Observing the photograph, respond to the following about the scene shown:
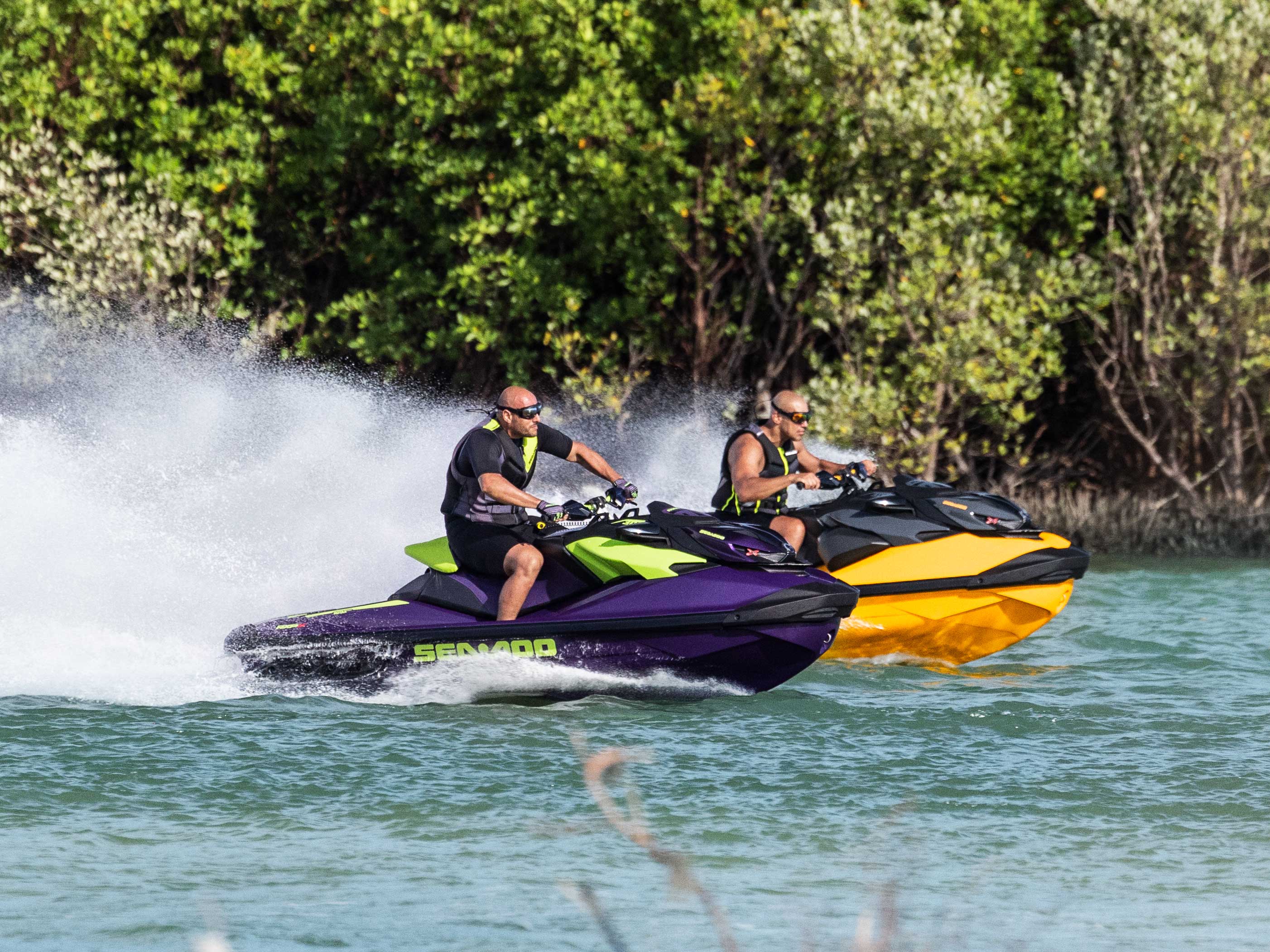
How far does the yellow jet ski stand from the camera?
8.12 m

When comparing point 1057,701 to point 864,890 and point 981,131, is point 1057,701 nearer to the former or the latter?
point 864,890

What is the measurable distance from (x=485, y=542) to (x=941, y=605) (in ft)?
7.92

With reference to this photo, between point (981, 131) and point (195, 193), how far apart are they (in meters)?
7.76

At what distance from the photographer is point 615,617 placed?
22.5 feet

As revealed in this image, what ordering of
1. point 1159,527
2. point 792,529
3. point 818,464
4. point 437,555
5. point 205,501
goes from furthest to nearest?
point 1159,527, point 205,501, point 818,464, point 792,529, point 437,555

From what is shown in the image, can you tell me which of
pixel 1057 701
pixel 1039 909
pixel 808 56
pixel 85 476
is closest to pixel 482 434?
pixel 1057 701

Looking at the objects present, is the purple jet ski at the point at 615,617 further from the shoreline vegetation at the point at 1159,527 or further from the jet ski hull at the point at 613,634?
the shoreline vegetation at the point at 1159,527

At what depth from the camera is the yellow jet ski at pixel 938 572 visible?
8.12 metres

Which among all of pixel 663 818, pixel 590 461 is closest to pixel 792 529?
pixel 590 461

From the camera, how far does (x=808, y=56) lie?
15.1 metres

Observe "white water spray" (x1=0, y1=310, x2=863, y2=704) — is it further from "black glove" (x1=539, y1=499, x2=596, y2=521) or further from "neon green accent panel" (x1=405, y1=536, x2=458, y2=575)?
"black glove" (x1=539, y1=499, x2=596, y2=521)

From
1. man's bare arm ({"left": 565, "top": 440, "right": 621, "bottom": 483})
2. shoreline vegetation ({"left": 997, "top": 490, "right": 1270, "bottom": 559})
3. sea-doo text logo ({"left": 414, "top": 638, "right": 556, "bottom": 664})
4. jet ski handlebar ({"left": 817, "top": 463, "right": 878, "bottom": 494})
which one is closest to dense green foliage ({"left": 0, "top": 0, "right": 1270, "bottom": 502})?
shoreline vegetation ({"left": 997, "top": 490, "right": 1270, "bottom": 559})

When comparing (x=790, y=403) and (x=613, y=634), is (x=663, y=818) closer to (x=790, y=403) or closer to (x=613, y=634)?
(x=613, y=634)

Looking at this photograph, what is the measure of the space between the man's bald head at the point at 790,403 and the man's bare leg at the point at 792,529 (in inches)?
21.6
